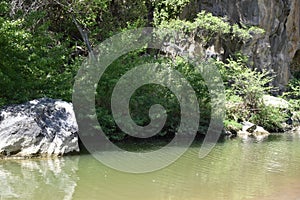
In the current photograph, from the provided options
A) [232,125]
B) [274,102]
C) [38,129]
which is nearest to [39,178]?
[38,129]

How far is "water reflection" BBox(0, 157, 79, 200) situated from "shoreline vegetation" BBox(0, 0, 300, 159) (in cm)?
231

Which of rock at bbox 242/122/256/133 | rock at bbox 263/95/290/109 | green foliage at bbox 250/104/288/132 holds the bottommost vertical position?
rock at bbox 242/122/256/133

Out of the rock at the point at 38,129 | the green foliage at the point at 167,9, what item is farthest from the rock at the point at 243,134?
the rock at the point at 38,129

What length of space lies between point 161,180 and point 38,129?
3.74m

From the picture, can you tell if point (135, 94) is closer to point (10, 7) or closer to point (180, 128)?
point (180, 128)

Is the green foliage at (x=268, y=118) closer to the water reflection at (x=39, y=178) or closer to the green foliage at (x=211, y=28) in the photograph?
the green foliage at (x=211, y=28)

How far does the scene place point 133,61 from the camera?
14.3m

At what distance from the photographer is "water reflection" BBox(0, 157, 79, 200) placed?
634 centimetres

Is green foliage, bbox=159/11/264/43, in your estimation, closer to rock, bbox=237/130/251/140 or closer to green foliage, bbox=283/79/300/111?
green foliage, bbox=283/79/300/111

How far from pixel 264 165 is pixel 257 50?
1457cm

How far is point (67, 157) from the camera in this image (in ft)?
32.2

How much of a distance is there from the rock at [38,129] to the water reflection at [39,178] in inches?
16.4

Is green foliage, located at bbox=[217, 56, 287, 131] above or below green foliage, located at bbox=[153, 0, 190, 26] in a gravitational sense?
below

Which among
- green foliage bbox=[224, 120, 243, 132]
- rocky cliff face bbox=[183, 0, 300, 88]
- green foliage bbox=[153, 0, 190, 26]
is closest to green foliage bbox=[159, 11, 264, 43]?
green foliage bbox=[153, 0, 190, 26]
